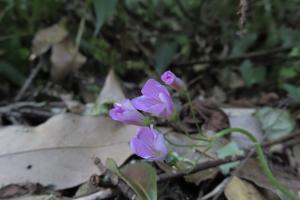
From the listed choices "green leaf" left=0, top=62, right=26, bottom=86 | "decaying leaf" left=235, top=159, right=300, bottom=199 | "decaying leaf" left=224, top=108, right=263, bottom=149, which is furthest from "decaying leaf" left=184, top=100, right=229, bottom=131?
"green leaf" left=0, top=62, right=26, bottom=86

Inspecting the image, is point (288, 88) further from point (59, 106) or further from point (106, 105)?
point (59, 106)

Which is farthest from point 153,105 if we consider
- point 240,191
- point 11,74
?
point 11,74

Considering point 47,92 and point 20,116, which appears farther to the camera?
point 47,92

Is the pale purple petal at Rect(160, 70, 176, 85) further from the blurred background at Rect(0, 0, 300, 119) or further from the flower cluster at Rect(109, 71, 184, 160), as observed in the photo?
the blurred background at Rect(0, 0, 300, 119)

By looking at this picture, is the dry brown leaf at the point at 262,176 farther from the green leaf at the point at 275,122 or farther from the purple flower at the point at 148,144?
the purple flower at the point at 148,144

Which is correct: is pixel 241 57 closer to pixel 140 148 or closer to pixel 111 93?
pixel 111 93

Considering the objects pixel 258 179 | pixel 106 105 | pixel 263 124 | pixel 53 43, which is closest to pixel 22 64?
pixel 53 43
